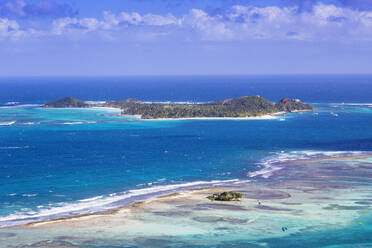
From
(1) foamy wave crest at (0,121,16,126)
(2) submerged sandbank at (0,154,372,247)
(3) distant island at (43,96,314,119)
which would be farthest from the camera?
(3) distant island at (43,96,314,119)

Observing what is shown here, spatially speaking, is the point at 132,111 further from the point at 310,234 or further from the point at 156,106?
the point at 310,234

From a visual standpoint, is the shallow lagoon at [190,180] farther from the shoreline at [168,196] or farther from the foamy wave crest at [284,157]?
the shoreline at [168,196]

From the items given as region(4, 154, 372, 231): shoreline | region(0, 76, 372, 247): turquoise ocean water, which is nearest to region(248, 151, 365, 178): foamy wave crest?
region(0, 76, 372, 247): turquoise ocean water

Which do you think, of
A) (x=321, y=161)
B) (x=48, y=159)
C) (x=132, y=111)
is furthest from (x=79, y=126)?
(x=321, y=161)

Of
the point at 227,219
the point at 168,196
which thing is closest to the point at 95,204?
the point at 168,196

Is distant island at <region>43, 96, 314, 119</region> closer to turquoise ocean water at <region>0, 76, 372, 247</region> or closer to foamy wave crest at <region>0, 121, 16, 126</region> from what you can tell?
turquoise ocean water at <region>0, 76, 372, 247</region>

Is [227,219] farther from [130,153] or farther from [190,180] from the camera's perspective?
[130,153]

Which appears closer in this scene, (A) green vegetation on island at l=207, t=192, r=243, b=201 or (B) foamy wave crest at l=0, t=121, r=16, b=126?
(A) green vegetation on island at l=207, t=192, r=243, b=201
